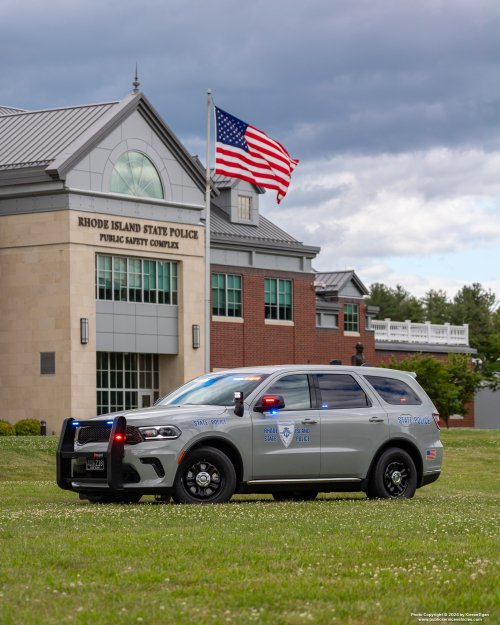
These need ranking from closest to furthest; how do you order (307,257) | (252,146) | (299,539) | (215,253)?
(299,539)
(252,146)
(215,253)
(307,257)

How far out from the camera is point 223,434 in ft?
39.2

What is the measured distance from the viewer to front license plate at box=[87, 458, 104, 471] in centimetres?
1180

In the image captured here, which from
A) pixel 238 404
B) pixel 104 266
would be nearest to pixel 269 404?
pixel 238 404

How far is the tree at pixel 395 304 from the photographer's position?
11050 cm

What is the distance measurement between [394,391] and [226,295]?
31951 mm

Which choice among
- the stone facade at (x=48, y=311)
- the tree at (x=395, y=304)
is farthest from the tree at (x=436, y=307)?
the stone facade at (x=48, y=311)

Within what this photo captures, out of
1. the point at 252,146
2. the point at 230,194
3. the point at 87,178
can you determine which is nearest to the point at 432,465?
the point at 252,146

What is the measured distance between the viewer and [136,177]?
39.7 meters

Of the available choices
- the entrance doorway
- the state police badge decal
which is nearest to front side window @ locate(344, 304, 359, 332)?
the entrance doorway

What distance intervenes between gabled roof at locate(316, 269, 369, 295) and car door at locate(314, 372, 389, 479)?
39513mm

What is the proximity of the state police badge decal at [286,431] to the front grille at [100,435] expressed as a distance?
191 centimetres

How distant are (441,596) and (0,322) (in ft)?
112

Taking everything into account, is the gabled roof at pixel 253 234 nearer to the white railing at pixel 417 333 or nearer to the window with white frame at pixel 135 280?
the window with white frame at pixel 135 280

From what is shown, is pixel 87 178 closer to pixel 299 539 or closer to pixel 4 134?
pixel 4 134
